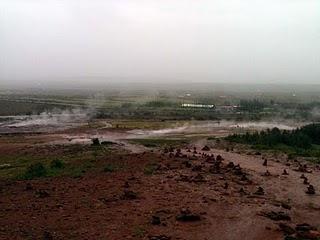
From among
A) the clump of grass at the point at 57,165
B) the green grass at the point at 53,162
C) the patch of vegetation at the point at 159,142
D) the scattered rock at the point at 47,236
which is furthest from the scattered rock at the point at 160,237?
the patch of vegetation at the point at 159,142

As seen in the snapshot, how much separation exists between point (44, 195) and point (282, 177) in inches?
642

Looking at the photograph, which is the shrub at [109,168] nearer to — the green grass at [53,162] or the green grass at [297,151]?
the green grass at [53,162]

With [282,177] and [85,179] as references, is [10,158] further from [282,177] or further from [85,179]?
[282,177]

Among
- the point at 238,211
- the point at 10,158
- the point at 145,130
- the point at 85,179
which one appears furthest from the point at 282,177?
the point at 145,130

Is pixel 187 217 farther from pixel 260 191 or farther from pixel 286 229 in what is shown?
pixel 260 191

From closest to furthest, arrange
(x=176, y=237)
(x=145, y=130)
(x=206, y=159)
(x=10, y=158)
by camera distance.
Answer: (x=176, y=237) → (x=206, y=159) → (x=10, y=158) → (x=145, y=130)

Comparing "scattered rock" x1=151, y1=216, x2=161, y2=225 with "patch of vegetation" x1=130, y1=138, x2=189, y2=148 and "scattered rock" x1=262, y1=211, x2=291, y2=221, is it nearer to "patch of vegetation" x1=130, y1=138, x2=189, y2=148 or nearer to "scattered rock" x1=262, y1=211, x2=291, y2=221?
"scattered rock" x1=262, y1=211, x2=291, y2=221

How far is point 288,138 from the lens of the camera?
51.5 meters

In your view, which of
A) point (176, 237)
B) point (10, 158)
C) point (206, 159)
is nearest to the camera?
point (176, 237)

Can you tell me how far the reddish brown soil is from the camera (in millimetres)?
22062

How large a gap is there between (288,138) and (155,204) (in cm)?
2871

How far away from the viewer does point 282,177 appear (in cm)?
3466

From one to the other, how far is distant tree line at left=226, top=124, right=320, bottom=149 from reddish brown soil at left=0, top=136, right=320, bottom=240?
46.5 ft

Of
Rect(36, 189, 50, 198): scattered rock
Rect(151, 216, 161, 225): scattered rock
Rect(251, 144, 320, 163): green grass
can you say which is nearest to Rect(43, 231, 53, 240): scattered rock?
Rect(151, 216, 161, 225): scattered rock
